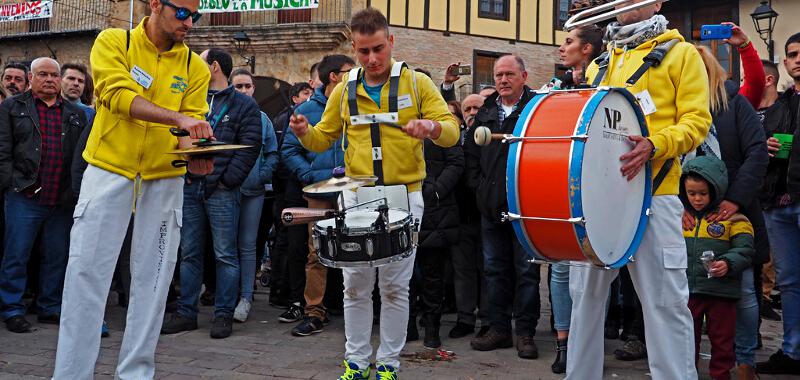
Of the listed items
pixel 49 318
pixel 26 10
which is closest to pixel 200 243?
pixel 49 318

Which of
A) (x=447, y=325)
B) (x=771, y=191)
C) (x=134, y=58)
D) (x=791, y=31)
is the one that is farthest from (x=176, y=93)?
(x=791, y=31)

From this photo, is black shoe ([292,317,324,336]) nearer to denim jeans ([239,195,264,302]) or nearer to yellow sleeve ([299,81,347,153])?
denim jeans ([239,195,264,302])

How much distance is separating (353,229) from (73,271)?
1483 millimetres

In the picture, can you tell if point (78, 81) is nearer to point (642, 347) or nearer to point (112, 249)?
point (112, 249)

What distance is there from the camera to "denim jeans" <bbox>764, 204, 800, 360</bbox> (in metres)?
5.08

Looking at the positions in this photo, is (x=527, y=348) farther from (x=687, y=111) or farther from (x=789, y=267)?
(x=687, y=111)

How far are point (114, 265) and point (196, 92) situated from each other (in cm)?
112

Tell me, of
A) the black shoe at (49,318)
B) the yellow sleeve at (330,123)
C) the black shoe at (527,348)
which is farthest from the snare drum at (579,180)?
the black shoe at (49,318)

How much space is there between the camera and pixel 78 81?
7324 millimetres

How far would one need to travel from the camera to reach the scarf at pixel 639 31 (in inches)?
142

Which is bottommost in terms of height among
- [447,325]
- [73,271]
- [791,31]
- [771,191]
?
[447,325]

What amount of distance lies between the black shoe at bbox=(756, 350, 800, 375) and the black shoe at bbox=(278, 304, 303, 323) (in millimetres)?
3966

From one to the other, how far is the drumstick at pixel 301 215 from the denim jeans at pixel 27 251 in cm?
375

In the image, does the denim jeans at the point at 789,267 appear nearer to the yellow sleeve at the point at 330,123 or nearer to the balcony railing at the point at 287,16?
the yellow sleeve at the point at 330,123
